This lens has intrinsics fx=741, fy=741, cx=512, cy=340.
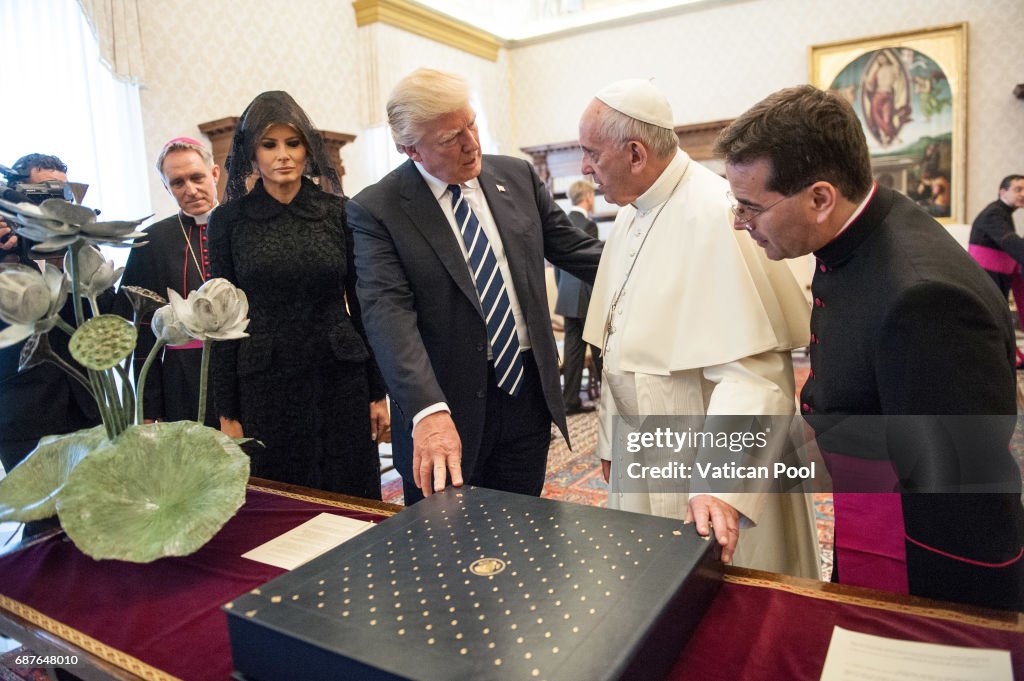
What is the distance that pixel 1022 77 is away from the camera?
7762 mm

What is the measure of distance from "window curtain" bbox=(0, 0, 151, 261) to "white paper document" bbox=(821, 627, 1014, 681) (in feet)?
17.4

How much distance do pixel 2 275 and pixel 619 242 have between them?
143 centimetres

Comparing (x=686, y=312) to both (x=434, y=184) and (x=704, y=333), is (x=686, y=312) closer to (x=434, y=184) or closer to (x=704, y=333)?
(x=704, y=333)

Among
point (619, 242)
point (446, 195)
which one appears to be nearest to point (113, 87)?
point (446, 195)

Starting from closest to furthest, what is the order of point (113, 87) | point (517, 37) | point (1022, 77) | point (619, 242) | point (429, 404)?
point (429, 404)
point (619, 242)
point (113, 87)
point (1022, 77)
point (517, 37)

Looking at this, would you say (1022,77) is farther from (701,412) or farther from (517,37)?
(701,412)

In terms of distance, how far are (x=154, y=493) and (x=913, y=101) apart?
9.01 metres

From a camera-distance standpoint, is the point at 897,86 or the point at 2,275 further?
the point at 897,86

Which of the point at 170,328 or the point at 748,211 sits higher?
the point at 748,211

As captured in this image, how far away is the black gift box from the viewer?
84 centimetres

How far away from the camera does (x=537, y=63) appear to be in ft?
33.1

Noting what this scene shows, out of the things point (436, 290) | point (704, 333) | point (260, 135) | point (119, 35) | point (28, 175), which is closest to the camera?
point (704, 333)

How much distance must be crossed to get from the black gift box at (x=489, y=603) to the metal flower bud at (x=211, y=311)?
1.47ft

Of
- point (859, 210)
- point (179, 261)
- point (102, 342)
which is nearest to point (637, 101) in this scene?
point (859, 210)
